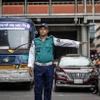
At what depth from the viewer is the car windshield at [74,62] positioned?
15.3 meters

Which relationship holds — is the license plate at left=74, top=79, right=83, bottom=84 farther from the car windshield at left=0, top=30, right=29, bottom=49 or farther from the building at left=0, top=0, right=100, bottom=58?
the building at left=0, top=0, right=100, bottom=58

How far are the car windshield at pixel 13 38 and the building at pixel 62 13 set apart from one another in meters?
15.5

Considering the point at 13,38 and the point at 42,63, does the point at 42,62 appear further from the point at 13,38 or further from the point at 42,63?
the point at 13,38

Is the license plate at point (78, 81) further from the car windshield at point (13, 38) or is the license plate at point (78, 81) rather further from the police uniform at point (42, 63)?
the police uniform at point (42, 63)

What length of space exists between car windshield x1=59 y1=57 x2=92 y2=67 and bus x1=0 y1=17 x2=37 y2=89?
5.06 feet

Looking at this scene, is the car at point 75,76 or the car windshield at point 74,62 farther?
the car windshield at point 74,62

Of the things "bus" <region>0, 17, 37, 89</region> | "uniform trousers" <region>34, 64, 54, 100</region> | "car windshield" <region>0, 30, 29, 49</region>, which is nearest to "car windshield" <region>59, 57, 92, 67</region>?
"bus" <region>0, 17, 37, 89</region>

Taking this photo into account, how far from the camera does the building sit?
31328 millimetres

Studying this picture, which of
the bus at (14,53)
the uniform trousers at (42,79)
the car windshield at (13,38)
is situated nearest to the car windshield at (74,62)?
the bus at (14,53)

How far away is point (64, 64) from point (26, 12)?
17337mm

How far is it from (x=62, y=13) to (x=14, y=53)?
17.6m

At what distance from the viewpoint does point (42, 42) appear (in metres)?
7.54

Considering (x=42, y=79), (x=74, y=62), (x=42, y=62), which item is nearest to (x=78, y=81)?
(x=74, y=62)

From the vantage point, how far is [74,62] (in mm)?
15570
